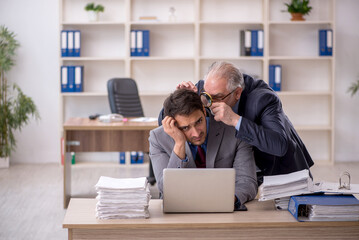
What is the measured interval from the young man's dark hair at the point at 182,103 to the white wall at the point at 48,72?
442 cm

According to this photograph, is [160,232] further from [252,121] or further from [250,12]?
[250,12]

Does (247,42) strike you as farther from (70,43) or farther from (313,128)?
(70,43)

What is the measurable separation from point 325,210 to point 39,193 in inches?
142

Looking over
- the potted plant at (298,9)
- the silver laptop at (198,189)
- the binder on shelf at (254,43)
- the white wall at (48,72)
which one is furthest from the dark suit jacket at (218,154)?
the white wall at (48,72)

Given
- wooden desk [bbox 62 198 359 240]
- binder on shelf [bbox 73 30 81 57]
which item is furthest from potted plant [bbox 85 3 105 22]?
wooden desk [bbox 62 198 359 240]

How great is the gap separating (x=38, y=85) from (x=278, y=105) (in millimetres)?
4428

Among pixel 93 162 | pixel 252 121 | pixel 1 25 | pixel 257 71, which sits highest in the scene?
Result: pixel 1 25

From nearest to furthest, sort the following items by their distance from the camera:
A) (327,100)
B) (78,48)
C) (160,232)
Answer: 1. (160,232)
2. (78,48)
3. (327,100)

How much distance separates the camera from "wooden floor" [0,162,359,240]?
4.14m

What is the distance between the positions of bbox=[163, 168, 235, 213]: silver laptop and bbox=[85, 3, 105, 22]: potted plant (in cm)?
457

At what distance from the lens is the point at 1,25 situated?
6.60 m

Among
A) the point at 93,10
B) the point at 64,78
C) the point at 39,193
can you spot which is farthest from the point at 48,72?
the point at 39,193

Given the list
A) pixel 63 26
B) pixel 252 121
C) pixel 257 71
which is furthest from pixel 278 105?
pixel 63 26

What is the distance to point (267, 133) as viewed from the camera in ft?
8.86
